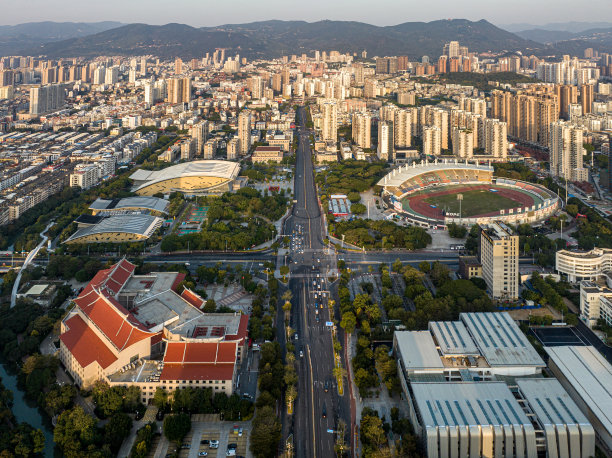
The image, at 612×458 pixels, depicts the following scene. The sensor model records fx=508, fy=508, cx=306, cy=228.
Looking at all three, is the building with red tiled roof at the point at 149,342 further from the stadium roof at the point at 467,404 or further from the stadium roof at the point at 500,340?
the stadium roof at the point at 500,340

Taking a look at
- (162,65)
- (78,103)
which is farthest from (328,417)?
(162,65)

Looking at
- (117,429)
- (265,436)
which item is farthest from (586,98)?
(117,429)

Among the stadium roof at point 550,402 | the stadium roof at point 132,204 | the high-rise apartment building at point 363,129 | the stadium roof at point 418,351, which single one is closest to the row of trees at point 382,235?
the stadium roof at point 418,351

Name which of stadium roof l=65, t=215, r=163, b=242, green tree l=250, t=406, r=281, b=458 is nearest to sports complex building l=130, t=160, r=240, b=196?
stadium roof l=65, t=215, r=163, b=242

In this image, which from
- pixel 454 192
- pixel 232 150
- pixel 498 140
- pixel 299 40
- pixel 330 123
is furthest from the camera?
pixel 299 40

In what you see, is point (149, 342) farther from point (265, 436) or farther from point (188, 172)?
point (188, 172)

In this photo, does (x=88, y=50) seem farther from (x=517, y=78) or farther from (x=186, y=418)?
(x=186, y=418)
